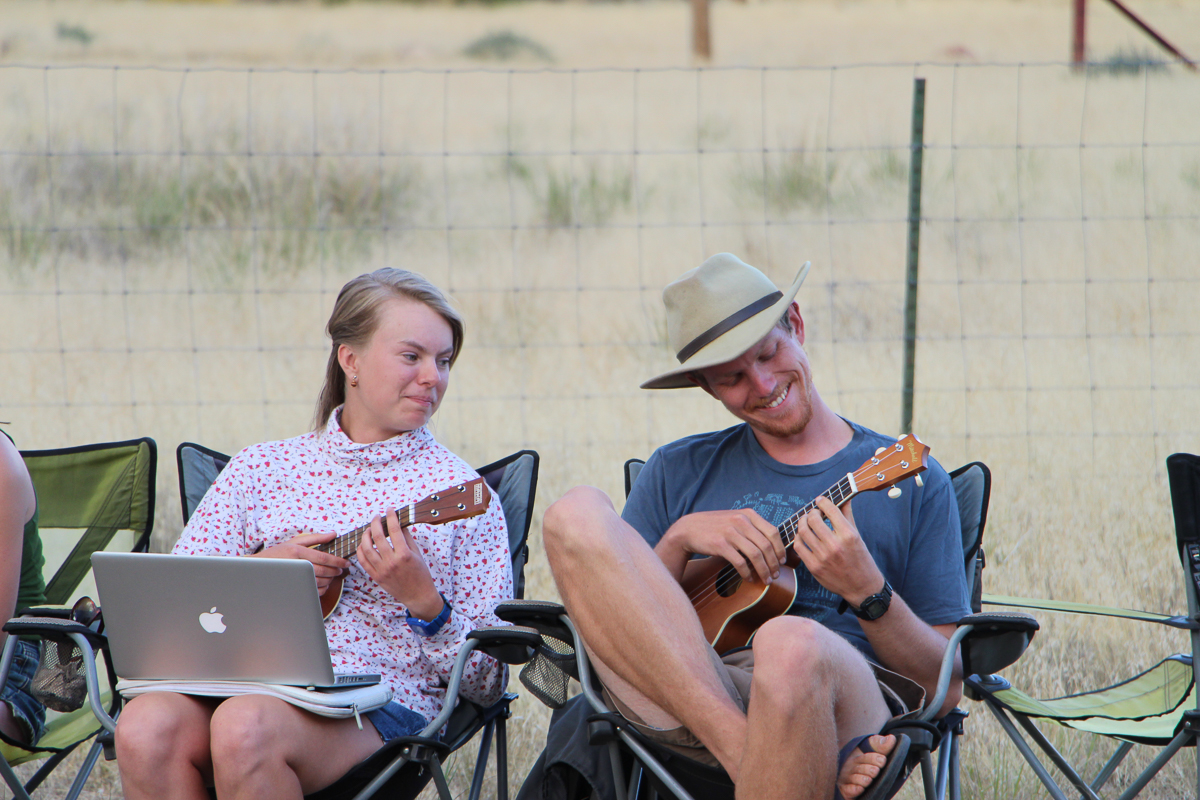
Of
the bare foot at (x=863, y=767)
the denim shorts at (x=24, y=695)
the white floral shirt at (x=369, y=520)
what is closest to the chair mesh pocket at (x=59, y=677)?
the denim shorts at (x=24, y=695)

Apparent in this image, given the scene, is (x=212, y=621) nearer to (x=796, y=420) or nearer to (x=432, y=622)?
(x=432, y=622)

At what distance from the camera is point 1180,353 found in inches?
284

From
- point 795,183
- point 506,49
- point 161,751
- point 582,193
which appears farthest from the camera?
point 506,49

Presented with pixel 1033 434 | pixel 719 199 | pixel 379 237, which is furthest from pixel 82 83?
pixel 1033 434

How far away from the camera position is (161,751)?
2.00m

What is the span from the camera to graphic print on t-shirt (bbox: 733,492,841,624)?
2.34 m

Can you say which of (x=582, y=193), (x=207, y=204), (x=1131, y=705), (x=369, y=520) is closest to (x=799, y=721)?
(x=369, y=520)

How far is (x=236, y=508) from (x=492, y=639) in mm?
668

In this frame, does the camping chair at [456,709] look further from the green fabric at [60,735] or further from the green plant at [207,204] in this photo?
the green plant at [207,204]

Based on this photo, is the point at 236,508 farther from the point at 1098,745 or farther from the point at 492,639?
the point at 1098,745

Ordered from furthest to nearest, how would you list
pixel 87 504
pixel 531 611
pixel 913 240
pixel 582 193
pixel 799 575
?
1. pixel 582 193
2. pixel 913 240
3. pixel 87 504
4. pixel 799 575
5. pixel 531 611

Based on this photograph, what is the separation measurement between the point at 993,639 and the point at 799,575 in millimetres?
433

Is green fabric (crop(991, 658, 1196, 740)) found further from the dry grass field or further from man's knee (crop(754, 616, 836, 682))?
man's knee (crop(754, 616, 836, 682))

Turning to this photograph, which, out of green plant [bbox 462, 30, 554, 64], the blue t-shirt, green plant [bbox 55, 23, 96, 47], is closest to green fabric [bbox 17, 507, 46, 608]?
the blue t-shirt
